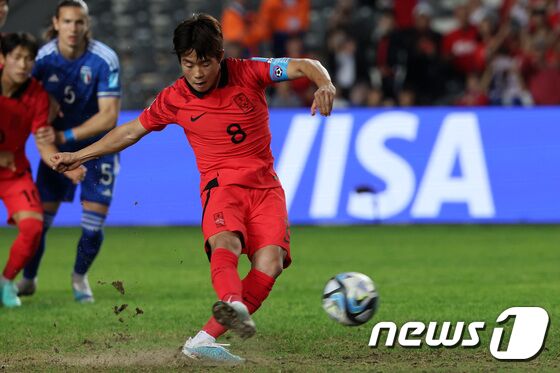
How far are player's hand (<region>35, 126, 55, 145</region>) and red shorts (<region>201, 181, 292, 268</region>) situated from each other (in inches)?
97.2

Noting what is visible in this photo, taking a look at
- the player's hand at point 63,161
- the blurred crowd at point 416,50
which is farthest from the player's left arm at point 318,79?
the blurred crowd at point 416,50

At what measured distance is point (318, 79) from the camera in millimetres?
6809

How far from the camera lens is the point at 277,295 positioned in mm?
10438

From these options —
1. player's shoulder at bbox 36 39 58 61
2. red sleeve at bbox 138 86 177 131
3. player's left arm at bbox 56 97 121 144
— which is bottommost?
red sleeve at bbox 138 86 177 131

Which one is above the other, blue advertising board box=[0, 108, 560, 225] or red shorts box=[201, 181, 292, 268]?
blue advertising board box=[0, 108, 560, 225]

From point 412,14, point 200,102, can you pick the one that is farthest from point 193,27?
point 412,14

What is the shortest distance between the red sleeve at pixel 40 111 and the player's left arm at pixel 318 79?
10.1ft

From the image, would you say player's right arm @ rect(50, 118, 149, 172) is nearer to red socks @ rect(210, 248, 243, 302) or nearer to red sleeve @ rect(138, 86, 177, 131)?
red sleeve @ rect(138, 86, 177, 131)

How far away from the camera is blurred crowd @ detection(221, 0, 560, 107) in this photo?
1809cm

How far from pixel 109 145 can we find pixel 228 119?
2.38 feet

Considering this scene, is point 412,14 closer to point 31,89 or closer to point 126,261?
point 126,261

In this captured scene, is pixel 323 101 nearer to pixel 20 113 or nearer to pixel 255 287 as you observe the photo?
pixel 255 287

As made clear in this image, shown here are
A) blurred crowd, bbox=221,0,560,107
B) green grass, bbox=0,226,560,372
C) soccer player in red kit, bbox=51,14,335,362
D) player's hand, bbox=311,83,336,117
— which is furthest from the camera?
blurred crowd, bbox=221,0,560,107

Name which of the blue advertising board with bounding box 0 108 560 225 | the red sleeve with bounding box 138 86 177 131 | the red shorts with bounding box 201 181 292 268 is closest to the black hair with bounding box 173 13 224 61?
the red sleeve with bounding box 138 86 177 131
